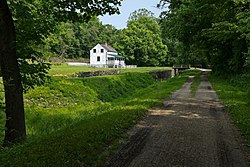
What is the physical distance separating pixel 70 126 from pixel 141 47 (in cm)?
8410

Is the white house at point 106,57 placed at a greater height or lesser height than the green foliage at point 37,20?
lesser

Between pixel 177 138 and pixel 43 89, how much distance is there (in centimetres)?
1567

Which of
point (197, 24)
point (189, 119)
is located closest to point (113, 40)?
point (197, 24)

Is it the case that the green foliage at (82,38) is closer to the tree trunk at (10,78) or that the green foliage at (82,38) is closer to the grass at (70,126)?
the grass at (70,126)

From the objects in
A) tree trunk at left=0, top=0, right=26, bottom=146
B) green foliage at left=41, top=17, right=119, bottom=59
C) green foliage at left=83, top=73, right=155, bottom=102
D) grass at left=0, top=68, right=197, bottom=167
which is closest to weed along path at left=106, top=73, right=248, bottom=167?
grass at left=0, top=68, right=197, bottom=167

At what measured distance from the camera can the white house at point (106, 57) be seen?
94.2m

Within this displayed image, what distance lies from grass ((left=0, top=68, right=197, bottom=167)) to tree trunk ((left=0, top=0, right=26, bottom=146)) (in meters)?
0.53

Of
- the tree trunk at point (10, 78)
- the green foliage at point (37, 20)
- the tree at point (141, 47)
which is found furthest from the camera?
the tree at point (141, 47)

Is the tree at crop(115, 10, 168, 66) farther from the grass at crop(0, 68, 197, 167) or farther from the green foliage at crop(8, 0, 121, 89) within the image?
the green foliage at crop(8, 0, 121, 89)

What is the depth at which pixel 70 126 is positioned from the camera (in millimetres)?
11023

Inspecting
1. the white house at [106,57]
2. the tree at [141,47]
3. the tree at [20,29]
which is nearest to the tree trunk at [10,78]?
the tree at [20,29]

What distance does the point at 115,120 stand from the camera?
1107 centimetres

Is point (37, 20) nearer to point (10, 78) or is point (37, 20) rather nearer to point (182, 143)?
point (10, 78)

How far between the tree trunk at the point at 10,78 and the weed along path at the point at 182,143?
3.15 meters
